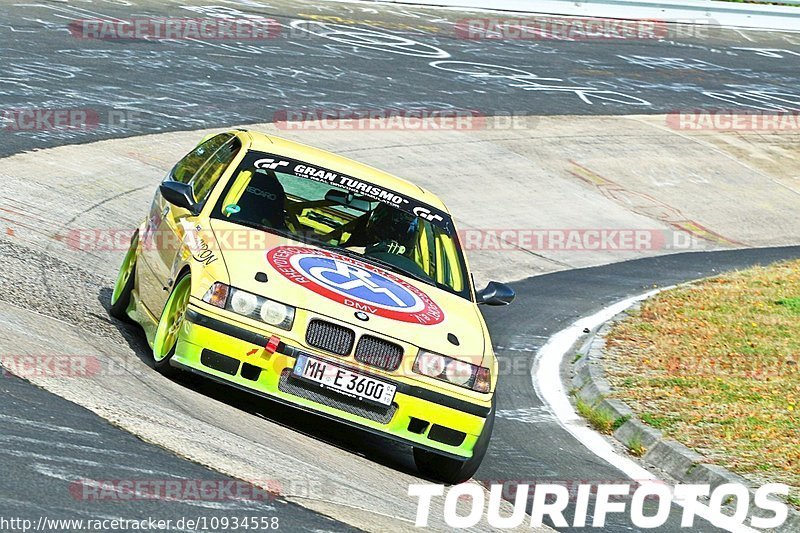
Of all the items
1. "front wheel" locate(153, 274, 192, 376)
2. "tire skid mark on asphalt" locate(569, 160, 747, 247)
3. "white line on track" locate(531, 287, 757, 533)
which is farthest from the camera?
"tire skid mark on asphalt" locate(569, 160, 747, 247)

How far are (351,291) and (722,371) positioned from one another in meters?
4.39

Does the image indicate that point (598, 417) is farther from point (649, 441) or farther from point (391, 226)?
point (391, 226)

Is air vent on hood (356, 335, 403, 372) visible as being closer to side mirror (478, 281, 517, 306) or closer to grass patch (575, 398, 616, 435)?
side mirror (478, 281, 517, 306)

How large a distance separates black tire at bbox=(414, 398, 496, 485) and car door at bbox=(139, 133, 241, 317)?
1942 mm

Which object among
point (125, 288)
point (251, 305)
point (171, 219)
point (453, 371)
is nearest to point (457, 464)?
point (453, 371)

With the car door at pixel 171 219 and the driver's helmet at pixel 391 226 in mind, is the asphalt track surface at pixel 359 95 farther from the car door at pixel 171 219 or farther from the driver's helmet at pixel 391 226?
the driver's helmet at pixel 391 226

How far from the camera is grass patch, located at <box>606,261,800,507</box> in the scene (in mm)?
8781

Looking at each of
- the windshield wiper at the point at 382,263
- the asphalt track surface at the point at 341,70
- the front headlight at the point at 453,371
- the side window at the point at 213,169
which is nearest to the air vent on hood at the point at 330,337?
the front headlight at the point at 453,371

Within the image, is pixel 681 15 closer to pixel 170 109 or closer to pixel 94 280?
pixel 170 109

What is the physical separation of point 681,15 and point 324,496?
102ft

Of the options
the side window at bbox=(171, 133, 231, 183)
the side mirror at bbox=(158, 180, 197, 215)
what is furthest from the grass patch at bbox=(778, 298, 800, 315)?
the side mirror at bbox=(158, 180, 197, 215)

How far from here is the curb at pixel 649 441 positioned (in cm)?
812

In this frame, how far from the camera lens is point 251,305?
746 cm

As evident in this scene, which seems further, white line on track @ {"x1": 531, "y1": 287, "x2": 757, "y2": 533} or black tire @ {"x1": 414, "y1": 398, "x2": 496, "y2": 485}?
white line on track @ {"x1": 531, "y1": 287, "x2": 757, "y2": 533}
